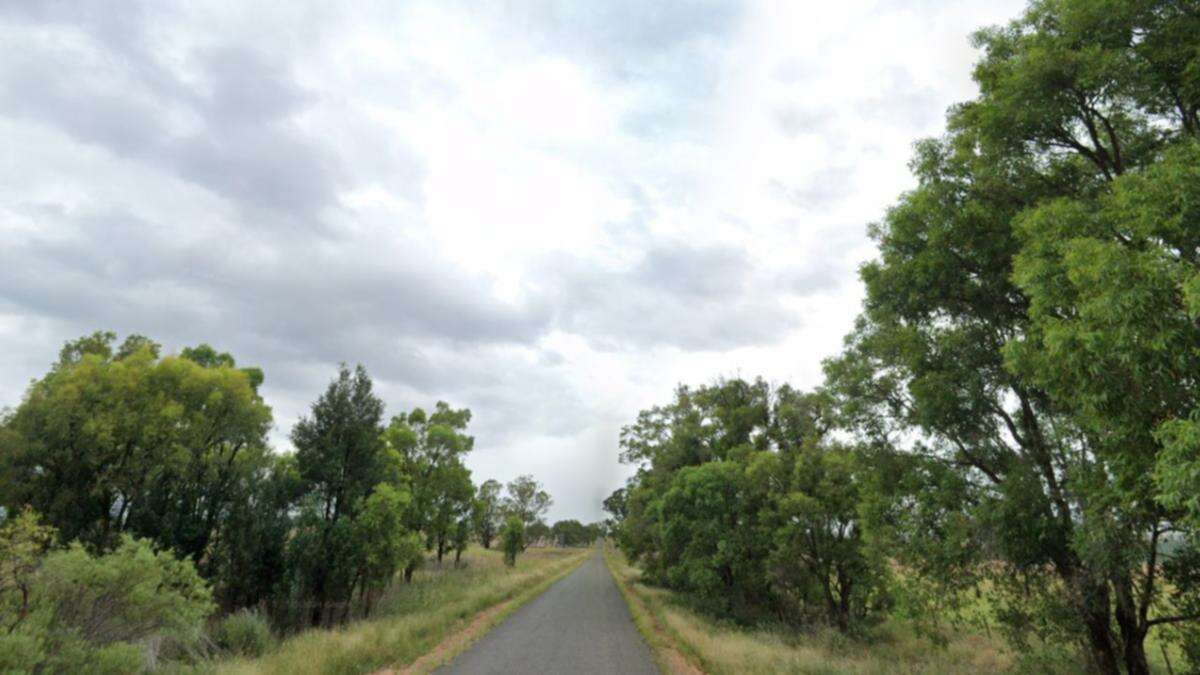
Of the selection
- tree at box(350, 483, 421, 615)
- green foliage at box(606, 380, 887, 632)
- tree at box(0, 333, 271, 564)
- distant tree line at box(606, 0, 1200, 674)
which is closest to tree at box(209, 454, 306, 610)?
tree at box(0, 333, 271, 564)

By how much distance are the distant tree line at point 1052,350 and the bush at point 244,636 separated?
18539 millimetres

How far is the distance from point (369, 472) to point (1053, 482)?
80.5 feet

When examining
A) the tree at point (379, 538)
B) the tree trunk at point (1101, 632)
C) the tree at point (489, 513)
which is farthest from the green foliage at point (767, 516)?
the tree at point (489, 513)

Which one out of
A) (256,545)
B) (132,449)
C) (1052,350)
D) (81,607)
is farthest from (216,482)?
(1052,350)

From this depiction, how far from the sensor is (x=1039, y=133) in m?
10.1

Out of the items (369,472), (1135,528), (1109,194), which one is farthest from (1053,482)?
(369,472)

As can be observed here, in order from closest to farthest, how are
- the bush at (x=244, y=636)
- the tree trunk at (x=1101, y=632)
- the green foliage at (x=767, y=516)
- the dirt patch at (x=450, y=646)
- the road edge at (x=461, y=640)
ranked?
the tree trunk at (x=1101, y=632) → the dirt patch at (x=450, y=646) → the road edge at (x=461, y=640) → the bush at (x=244, y=636) → the green foliage at (x=767, y=516)

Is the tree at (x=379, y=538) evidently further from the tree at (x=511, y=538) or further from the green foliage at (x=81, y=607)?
the tree at (x=511, y=538)

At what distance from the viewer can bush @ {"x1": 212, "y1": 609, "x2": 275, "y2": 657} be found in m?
16.6

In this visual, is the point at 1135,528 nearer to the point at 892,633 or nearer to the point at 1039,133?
the point at 1039,133

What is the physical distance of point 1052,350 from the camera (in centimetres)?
646

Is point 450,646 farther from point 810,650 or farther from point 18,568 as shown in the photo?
point 810,650

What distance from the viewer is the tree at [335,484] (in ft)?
72.7

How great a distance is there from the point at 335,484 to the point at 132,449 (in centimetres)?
928
